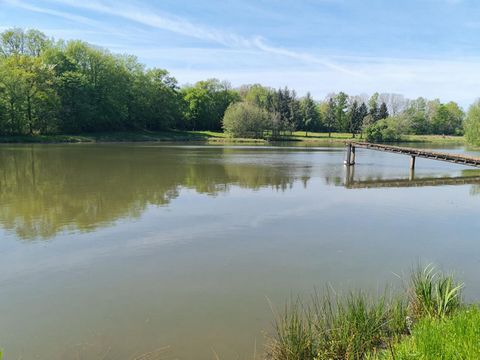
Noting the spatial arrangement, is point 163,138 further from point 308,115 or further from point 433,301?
point 433,301

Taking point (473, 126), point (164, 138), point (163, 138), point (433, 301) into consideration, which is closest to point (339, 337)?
point (433, 301)

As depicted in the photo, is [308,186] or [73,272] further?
[308,186]

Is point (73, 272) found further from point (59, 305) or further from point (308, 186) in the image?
point (308, 186)

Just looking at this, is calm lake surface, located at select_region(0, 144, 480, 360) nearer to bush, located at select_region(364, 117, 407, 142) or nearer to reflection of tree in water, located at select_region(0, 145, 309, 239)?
reflection of tree in water, located at select_region(0, 145, 309, 239)

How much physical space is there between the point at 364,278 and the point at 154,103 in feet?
277

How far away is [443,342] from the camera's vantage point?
4.79m

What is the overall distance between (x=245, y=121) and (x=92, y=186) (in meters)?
67.9

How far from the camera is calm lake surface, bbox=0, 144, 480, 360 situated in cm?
652

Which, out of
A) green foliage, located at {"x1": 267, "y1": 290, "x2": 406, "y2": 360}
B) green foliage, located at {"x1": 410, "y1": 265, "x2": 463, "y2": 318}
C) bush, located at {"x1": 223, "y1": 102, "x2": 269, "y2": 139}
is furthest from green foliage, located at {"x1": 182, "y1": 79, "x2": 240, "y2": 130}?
green foliage, located at {"x1": 267, "y1": 290, "x2": 406, "y2": 360}

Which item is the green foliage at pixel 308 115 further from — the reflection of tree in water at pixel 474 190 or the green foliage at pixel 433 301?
the green foliage at pixel 433 301

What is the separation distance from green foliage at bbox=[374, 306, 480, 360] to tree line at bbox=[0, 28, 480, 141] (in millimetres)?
64931

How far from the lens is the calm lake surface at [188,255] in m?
6.52

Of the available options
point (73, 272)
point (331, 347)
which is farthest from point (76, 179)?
point (331, 347)

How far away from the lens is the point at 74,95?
7138 cm
